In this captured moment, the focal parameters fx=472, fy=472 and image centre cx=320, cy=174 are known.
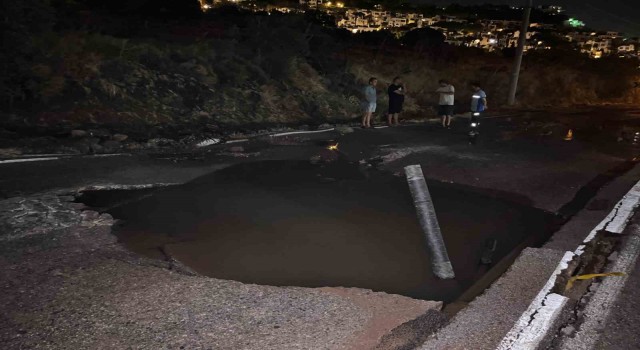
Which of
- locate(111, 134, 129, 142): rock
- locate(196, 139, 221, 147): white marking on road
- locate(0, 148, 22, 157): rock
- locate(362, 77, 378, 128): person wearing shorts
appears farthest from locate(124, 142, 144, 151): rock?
locate(362, 77, 378, 128): person wearing shorts

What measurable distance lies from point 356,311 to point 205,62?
12.4m

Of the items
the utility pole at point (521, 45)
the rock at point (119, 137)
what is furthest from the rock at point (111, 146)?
the utility pole at point (521, 45)

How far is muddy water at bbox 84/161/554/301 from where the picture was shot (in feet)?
15.9

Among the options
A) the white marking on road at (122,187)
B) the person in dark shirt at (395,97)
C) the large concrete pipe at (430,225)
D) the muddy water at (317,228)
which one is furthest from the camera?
the person in dark shirt at (395,97)

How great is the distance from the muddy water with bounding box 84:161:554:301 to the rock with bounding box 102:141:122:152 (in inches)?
96.1

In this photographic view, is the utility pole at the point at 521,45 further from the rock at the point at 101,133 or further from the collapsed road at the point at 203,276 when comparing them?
the rock at the point at 101,133

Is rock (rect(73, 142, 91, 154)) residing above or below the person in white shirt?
below

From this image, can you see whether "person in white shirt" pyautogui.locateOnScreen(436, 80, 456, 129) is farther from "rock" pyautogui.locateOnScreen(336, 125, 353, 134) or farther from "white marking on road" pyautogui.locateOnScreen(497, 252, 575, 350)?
"white marking on road" pyautogui.locateOnScreen(497, 252, 575, 350)

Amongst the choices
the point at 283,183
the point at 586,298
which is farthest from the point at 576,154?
the point at 586,298

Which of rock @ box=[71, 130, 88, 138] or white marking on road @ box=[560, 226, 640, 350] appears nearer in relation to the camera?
white marking on road @ box=[560, 226, 640, 350]

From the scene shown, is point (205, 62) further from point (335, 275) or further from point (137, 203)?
point (335, 275)

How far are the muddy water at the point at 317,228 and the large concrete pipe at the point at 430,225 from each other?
4.4 inches

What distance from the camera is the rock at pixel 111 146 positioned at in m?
8.95

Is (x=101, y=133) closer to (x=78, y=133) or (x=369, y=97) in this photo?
(x=78, y=133)
